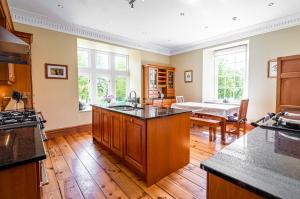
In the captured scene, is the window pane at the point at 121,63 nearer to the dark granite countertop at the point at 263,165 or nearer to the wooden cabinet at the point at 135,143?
the wooden cabinet at the point at 135,143

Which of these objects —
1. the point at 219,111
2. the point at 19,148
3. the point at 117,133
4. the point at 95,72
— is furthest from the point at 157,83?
the point at 19,148

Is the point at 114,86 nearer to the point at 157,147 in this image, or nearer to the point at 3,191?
the point at 157,147

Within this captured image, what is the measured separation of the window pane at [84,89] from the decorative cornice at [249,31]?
3.65m

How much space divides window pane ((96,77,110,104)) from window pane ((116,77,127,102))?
0.39 m

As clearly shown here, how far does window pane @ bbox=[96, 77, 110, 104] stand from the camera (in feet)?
17.5

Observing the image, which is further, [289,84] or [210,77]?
[210,77]

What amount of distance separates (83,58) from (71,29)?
1.02 m

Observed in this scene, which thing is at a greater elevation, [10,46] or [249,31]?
[249,31]

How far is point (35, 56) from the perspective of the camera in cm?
366

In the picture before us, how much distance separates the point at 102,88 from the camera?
17.8 ft

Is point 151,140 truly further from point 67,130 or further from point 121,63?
point 121,63

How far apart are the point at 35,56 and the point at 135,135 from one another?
125 inches

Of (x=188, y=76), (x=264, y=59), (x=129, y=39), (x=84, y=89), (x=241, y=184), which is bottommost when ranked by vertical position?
(x=241, y=184)

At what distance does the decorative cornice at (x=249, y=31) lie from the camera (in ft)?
12.1
